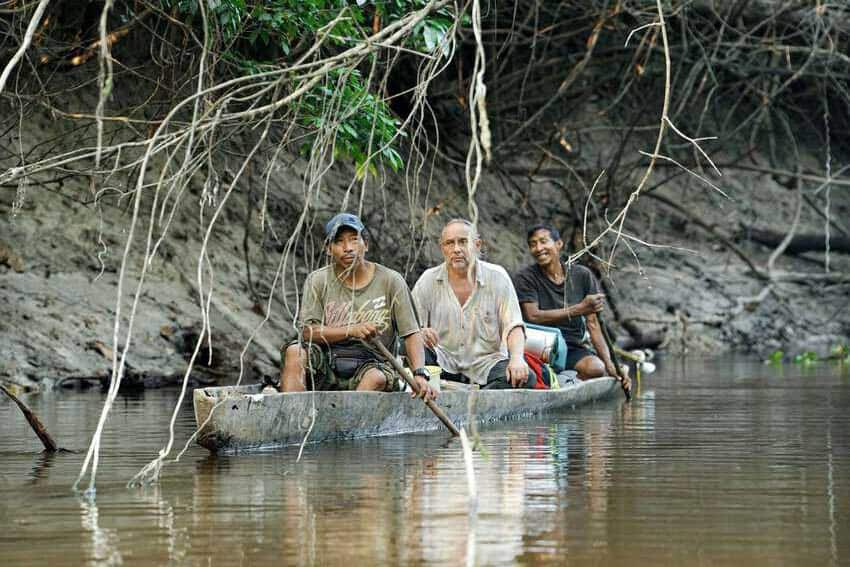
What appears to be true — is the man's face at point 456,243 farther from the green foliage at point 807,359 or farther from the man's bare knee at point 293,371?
the green foliage at point 807,359

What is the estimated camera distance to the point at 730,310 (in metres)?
18.2

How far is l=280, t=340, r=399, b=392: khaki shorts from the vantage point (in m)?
7.99

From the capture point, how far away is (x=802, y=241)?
19438mm

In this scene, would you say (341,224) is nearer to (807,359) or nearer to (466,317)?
(466,317)

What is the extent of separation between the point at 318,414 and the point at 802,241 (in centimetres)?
1330

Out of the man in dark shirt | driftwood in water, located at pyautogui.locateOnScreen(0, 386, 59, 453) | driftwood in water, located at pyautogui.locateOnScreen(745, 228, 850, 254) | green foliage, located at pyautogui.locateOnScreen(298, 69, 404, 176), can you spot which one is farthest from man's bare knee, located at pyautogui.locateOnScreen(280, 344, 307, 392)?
driftwood in water, located at pyautogui.locateOnScreen(745, 228, 850, 254)

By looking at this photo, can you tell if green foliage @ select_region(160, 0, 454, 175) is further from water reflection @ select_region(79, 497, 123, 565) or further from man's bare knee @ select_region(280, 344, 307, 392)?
water reflection @ select_region(79, 497, 123, 565)

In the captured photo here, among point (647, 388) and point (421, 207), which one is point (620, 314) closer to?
point (421, 207)

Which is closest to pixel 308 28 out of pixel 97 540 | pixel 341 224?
pixel 341 224

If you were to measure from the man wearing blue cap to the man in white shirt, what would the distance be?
0.77 meters

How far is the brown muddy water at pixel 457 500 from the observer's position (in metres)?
4.24

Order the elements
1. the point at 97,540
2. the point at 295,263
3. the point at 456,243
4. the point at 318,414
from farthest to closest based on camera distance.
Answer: the point at 295,263 → the point at 456,243 → the point at 318,414 → the point at 97,540

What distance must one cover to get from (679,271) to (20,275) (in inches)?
355

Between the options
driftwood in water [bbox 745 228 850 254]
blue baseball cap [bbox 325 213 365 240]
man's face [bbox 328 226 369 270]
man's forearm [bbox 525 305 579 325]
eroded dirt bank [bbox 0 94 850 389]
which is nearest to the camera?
blue baseball cap [bbox 325 213 365 240]
